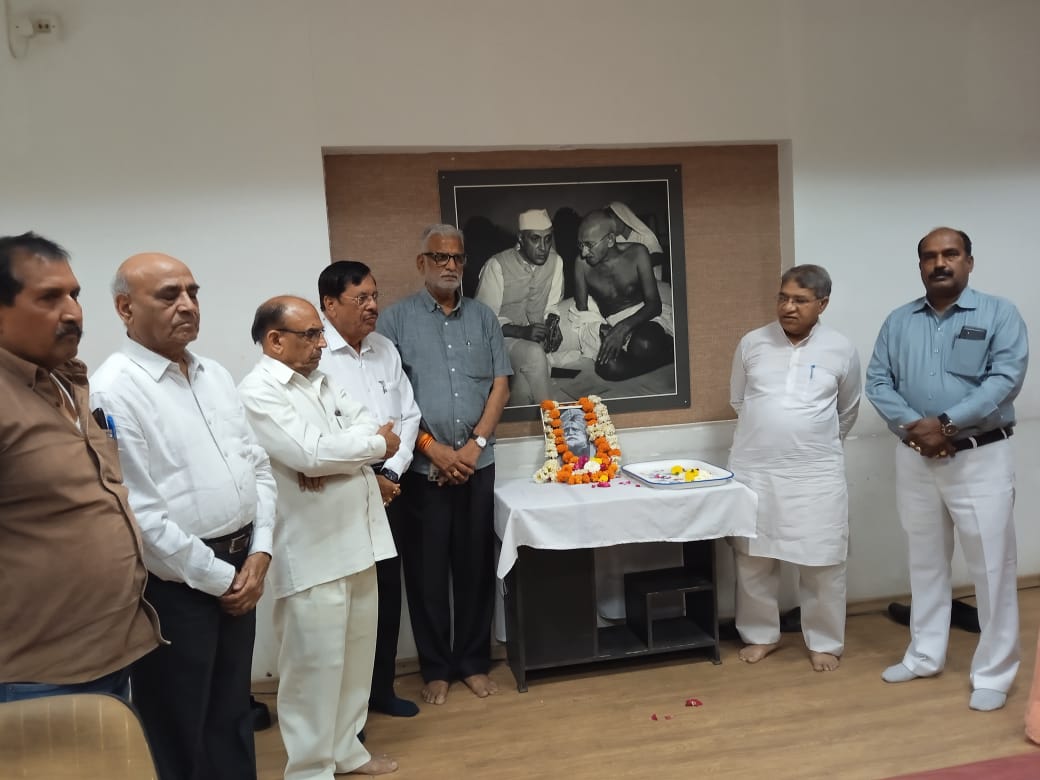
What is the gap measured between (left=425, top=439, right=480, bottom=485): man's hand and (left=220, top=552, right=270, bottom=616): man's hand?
1160 millimetres

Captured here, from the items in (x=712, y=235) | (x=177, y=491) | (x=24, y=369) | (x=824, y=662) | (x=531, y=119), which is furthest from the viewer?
(x=712, y=235)

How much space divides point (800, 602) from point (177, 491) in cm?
285

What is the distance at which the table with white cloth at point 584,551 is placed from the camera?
345cm

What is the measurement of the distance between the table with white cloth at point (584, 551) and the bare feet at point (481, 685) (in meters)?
0.12

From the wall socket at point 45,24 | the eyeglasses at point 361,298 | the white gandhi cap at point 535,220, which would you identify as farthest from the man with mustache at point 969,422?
the wall socket at point 45,24

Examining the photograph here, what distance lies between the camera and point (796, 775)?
278 cm

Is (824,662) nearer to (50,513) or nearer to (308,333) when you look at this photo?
(308,333)

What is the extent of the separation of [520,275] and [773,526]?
5.47 ft

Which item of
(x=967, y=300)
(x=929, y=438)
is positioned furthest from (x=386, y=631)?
(x=967, y=300)

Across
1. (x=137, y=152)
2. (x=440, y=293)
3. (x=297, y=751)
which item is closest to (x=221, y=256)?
(x=137, y=152)

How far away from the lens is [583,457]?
12.7ft

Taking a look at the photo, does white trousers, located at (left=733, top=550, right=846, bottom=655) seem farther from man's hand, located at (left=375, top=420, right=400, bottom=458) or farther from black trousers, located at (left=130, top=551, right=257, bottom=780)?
black trousers, located at (left=130, top=551, right=257, bottom=780)

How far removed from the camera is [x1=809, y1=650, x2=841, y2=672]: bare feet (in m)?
3.61

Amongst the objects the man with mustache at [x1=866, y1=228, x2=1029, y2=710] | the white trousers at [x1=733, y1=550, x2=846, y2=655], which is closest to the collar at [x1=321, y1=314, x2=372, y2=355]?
the white trousers at [x1=733, y1=550, x2=846, y2=655]
